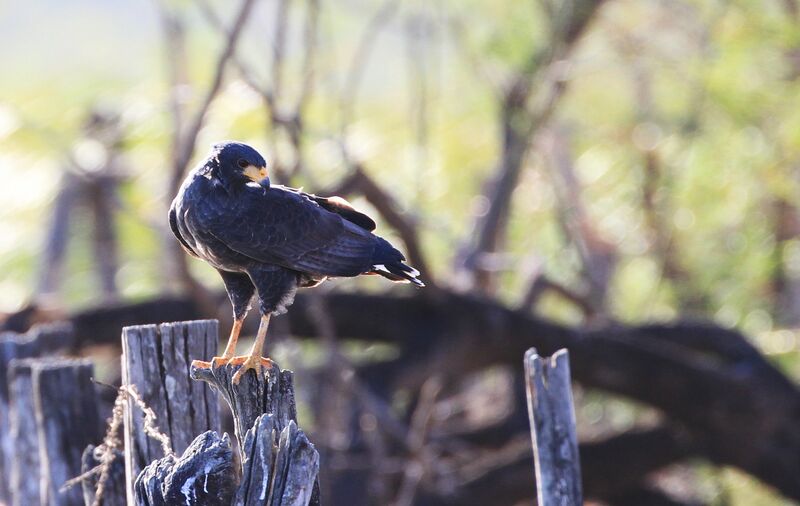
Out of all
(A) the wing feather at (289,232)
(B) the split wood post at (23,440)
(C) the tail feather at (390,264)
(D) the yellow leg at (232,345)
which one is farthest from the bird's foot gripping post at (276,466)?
(B) the split wood post at (23,440)

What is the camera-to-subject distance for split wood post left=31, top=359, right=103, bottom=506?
14.7 ft

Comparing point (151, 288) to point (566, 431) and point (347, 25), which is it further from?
point (566, 431)

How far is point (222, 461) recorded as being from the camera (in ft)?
9.74

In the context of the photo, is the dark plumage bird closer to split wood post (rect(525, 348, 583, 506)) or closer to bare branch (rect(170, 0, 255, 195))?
split wood post (rect(525, 348, 583, 506))

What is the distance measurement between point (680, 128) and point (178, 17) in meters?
5.60

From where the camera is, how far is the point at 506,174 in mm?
10133

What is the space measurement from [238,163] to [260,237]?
0.25m

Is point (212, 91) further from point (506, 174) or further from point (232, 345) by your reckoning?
point (232, 345)

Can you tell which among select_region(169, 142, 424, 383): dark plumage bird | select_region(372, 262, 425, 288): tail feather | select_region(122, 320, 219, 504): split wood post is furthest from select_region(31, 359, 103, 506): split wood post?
select_region(372, 262, 425, 288): tail feather

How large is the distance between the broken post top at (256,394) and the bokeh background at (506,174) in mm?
4275

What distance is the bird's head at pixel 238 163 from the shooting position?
374cm

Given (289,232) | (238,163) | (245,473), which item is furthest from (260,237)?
(245,473)

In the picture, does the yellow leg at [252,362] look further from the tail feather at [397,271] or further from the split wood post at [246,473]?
the tail feather at [397,271]

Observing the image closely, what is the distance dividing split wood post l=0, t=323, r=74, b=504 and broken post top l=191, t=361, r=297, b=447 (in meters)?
2.28
